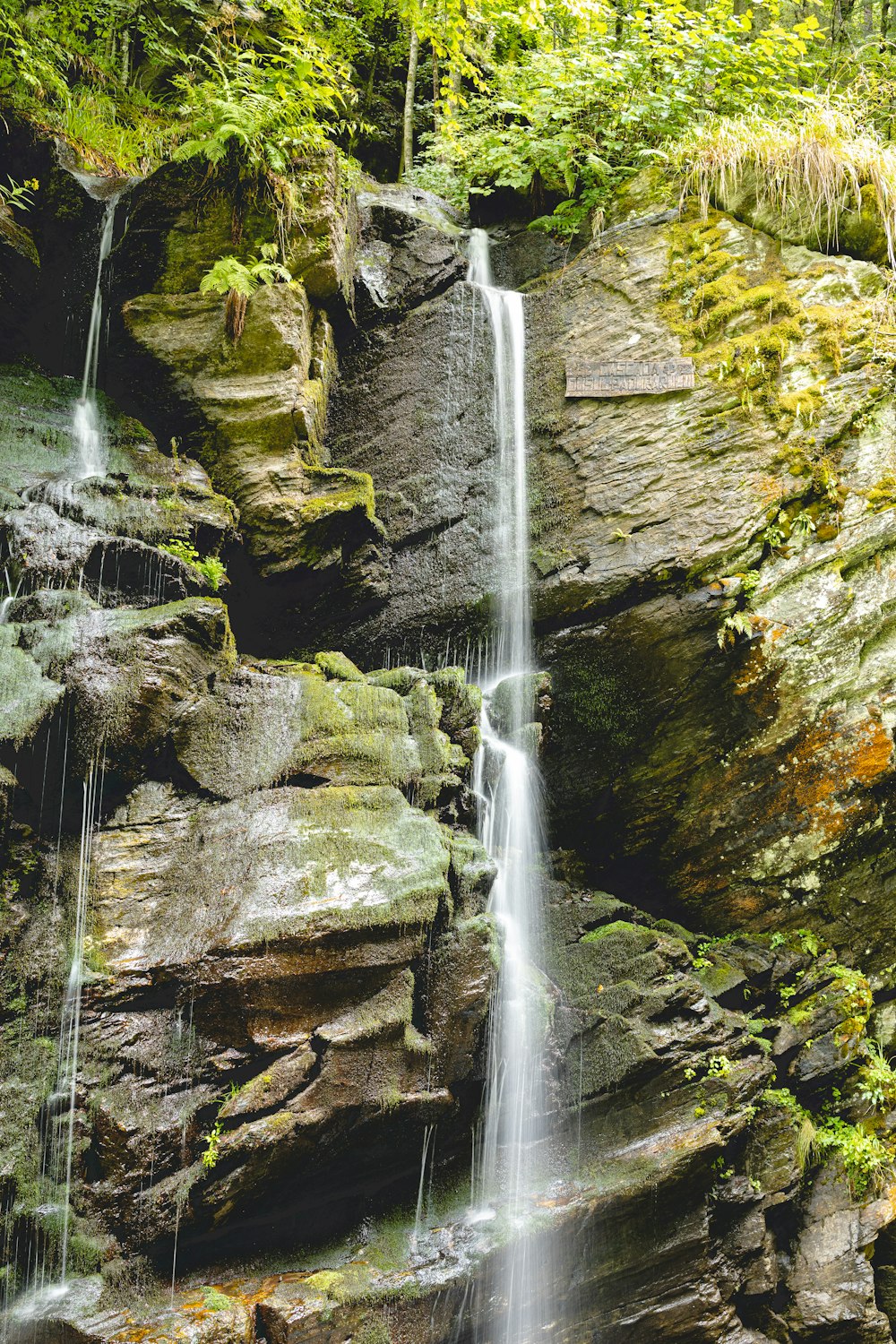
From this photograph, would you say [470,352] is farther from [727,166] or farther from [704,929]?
[704,929]

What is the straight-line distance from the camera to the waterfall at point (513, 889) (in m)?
4.70

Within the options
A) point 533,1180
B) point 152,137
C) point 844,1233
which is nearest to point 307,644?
point 533,1180

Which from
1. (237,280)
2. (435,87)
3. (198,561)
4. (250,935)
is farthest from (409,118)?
(250,935)

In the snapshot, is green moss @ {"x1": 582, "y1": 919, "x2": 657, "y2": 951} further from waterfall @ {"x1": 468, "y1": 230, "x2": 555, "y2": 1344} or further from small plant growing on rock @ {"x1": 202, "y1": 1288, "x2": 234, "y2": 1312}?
small plant growing on rock @ {"x1": 202, "y1": 1288, "x2": 234, "y2": 1312}

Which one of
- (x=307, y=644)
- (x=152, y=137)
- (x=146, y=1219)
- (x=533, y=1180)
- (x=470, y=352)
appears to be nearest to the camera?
(x=146, y=1219)

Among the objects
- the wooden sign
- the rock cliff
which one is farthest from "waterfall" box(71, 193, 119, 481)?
the wooden sign

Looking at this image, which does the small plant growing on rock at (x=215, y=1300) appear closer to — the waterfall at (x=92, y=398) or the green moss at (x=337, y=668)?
the green moss at (x=337, y=668)

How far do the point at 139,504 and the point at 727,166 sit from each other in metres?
6.50

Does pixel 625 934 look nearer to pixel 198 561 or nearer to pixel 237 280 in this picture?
pixel 198 561

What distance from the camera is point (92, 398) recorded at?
25.0 ft

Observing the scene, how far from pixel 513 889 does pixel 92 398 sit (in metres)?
5.88

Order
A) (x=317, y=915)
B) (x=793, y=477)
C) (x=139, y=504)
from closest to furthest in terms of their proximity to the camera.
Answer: (x=317, y=915) < (x=139, y=504) < (x=793, y=477)

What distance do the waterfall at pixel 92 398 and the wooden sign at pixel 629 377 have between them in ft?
14.5

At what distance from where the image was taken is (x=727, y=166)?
26.1 ft
